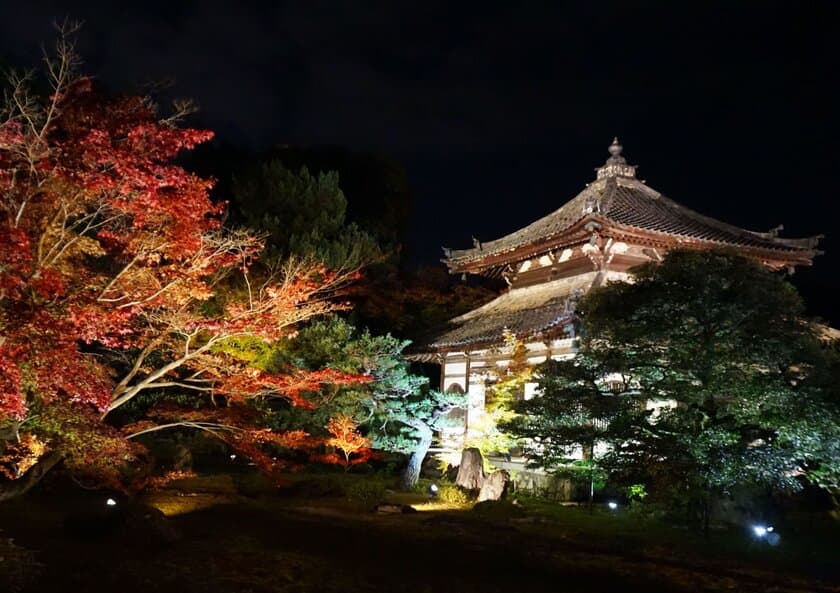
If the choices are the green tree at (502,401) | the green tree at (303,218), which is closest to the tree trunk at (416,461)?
the green tree at (502,401)

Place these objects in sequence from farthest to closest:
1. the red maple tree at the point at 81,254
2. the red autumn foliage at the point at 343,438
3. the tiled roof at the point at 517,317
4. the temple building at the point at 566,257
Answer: the temple building at the point at 566,257 < the red autumn foliage at the point at 343,438 < the tiled roof at the point at 517,317 < the red maple tree at the point at 81,254

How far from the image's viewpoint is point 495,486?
581 inches

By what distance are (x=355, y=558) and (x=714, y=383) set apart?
627 centimetres

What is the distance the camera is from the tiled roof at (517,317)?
55.4 ft

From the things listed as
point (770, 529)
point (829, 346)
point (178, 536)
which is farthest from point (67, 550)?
point (829, 346)

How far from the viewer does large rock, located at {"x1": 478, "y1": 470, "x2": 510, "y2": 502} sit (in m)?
14.7

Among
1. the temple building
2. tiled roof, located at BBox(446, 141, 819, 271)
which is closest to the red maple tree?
the temple building

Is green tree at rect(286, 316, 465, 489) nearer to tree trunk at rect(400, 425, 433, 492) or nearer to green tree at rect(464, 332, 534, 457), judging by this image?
tree trunk at rect(400, 425, 433, 492)

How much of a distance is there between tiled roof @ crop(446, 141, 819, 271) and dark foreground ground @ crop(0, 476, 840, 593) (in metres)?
8.77

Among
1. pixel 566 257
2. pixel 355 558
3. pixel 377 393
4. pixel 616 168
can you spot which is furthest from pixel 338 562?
pixel 616 168

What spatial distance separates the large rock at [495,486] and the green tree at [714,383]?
2956 mm

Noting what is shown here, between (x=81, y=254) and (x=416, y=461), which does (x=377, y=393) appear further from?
(x=81, y=254)

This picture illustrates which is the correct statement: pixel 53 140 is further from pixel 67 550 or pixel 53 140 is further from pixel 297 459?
pixel 297 459

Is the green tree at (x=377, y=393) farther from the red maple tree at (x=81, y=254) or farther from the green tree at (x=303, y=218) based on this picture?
the red maple tree at (x=81, y=254)
